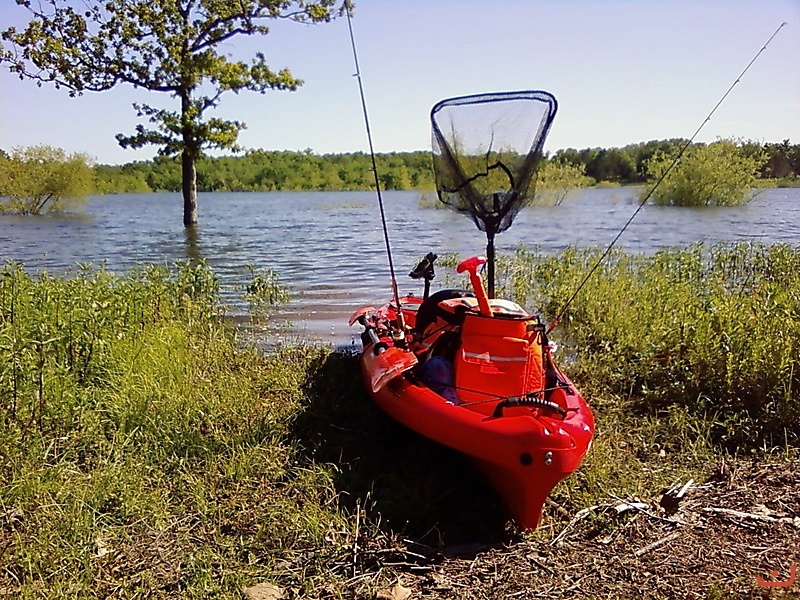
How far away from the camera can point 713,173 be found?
23891mm

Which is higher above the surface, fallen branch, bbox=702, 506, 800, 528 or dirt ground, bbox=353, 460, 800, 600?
fallen branch, bbox=702, 506, 800, 528

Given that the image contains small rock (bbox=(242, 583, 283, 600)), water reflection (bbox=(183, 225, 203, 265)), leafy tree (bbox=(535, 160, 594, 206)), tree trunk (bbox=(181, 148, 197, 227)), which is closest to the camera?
small rock (bbox=(242, 583, 283, 600))

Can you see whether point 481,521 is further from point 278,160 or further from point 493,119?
point 278,160

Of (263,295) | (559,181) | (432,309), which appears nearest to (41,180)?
(263,295)

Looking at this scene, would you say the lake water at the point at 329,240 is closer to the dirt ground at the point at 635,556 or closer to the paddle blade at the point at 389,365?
the paddle blade at the point at 389,365

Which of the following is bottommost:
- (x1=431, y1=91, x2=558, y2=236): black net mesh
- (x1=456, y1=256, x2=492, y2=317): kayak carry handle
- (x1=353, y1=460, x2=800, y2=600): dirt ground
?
(x1=353, y1=460, x2=800, y2=600): dirt ground

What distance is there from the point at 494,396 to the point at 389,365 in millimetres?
827

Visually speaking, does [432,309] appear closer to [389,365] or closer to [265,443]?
[389,365]

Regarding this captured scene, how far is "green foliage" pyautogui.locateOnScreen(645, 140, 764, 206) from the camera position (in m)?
23.9

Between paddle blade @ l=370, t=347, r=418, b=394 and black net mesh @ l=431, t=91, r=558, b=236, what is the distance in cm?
127

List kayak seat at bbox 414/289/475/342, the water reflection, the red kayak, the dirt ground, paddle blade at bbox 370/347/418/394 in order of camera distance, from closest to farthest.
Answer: the dirt ground
the red kayak
paddle blade at bbox 370/347/418/394
kayak seat at bbox 414/289/475/342
the water reflection

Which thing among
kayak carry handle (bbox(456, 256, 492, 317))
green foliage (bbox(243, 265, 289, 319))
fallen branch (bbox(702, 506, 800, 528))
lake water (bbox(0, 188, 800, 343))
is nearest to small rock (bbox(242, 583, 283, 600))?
kayak carry handle (bbox(456, 256, 492, 317))

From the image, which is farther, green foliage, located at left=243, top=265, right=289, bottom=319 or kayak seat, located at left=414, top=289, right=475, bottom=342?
green foliage, located at left=243, top=265, right=289, bottom=319

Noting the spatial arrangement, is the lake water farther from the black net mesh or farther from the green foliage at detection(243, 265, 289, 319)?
the black net mesh
